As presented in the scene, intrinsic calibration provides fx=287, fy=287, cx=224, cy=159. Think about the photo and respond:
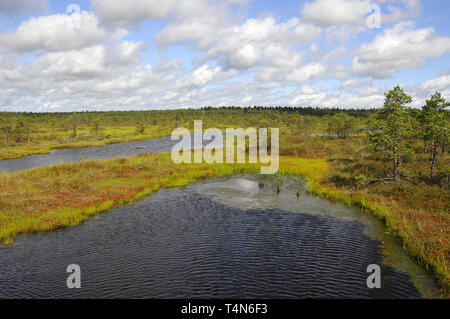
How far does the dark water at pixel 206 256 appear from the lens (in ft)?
56.8

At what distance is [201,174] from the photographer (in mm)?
52312

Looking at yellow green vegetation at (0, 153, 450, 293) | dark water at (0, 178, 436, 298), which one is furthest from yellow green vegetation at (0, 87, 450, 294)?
dark water at (0, 178, 436, 298)

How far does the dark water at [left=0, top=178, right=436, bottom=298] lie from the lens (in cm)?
1731

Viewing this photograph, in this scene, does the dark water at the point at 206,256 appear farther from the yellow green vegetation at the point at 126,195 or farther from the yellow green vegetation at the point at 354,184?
the yellow green vegetation at the point at 354,184

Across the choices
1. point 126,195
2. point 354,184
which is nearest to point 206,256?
point 126,195

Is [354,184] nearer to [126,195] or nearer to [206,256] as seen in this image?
[206,256]

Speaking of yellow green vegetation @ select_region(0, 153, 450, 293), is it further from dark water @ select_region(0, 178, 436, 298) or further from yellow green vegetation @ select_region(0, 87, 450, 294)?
dark water @ select_region(0, 178, 436, 298)

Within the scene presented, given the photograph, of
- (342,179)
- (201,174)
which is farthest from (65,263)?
(342,179)

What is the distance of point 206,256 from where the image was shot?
21.7 meters

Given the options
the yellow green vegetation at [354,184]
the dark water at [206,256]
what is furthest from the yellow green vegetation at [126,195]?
the dark water at [206,256]

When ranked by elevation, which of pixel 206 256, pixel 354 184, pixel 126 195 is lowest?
pixel 206 256

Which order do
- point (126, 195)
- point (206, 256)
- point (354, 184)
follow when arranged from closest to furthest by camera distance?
point (206, 256) < point (126, 195) < point (354, 184)
